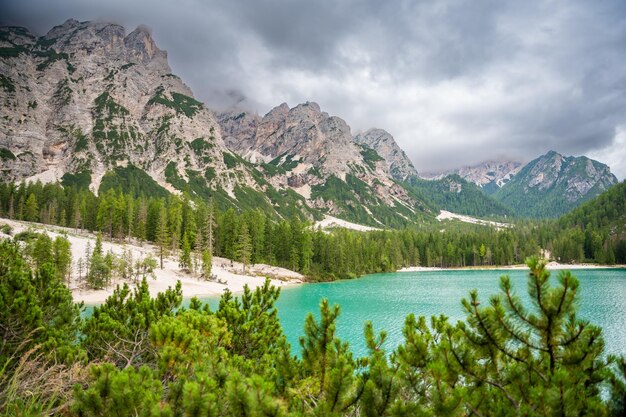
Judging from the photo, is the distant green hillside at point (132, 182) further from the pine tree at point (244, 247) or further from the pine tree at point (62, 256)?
the pine tree at point (62, 256)

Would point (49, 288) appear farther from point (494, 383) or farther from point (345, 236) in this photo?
point (345, 236)

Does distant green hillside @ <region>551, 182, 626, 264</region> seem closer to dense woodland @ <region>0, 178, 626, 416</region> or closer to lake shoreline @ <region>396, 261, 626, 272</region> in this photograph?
lake shoreline @ <region>396, 261, 626, 272</region>

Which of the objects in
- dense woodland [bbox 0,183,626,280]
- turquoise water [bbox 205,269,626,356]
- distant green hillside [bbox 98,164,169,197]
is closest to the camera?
turquoise water [bbox 205,269,626,356]

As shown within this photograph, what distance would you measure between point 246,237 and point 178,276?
62.2ft

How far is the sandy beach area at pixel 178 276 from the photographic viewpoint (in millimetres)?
47344

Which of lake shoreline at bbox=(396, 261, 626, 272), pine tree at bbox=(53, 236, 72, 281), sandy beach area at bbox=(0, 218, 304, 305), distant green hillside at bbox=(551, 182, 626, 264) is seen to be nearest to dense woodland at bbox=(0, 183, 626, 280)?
distant green hillside at bbox=(551, 182, 626, 264)

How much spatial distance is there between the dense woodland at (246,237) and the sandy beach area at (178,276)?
122 inches

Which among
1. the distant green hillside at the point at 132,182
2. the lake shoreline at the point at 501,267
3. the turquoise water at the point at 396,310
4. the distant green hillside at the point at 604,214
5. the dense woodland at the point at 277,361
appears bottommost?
the turquoise water at the point at 396,310

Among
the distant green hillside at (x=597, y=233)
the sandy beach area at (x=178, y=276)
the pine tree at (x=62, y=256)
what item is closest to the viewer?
the pine tree at (x=62, y=256)

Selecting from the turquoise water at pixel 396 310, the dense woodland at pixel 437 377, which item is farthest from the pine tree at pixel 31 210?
the dense woodland at pixel 437 377

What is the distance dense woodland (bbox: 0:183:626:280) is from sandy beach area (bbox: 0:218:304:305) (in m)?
3.10

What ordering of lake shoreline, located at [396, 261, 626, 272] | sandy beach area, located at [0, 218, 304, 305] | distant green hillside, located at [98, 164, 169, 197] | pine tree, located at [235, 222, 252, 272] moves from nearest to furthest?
sandy beach area, located at [0, 218, 304, 305] → pine tree, located at [235, 222, 252, 272] → lake shoreline, located at [396, 261, 626, 272] → distant green hillside, located at [98, 164, 169, 197]

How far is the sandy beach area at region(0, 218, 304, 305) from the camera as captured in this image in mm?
47344

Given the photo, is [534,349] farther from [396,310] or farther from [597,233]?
[597,233]
